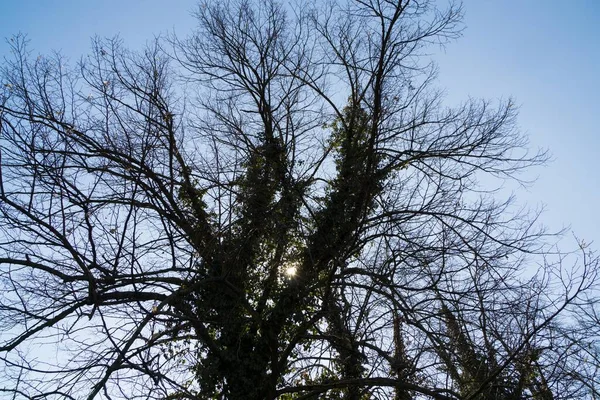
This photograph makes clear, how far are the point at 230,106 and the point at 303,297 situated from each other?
3.90m

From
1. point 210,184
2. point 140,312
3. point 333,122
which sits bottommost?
point 140,312

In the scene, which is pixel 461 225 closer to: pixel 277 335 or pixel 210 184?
pixel 277 335

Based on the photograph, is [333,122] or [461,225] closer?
[461,225]

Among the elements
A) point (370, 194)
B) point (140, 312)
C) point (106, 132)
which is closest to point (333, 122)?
point (370, 194)

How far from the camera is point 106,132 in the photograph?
7.51m

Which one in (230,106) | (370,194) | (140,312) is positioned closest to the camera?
(140,312)

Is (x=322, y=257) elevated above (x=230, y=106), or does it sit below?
below

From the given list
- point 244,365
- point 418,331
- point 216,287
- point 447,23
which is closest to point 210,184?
point 216,287

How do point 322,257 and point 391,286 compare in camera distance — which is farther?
point 322,257

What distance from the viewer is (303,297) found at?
8.37 meters

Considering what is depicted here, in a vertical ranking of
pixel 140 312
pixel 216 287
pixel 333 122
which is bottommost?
pixel 140 312

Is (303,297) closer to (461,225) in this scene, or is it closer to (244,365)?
(244,365)

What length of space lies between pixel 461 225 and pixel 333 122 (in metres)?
3.25

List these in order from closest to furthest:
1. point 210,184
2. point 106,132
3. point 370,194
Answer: point 106,132
point 210,184
point 370,194
